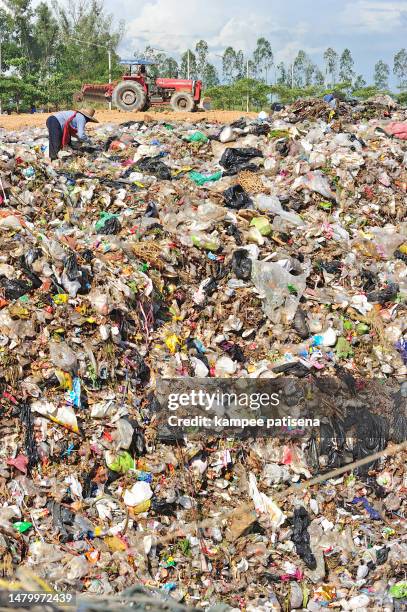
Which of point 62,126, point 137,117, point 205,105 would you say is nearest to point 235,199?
point 62,126

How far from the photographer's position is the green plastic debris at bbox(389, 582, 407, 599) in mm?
4062

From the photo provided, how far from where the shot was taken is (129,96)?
524 inches

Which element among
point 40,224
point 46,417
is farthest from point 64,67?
point 46,417

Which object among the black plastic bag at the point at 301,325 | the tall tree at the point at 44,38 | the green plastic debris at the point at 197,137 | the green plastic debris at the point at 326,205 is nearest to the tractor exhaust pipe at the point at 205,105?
the green plastic debris at the point at 197,137

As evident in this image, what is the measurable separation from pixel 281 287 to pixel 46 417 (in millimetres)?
2406

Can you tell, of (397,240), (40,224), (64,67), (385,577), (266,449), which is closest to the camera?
(385,577)

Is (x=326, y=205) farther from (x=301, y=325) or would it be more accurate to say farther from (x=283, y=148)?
(x=301, y=325)

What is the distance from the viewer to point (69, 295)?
5.01 m

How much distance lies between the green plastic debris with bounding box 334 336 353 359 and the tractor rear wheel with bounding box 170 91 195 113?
30.4 feet

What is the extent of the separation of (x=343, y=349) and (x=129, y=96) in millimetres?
9623

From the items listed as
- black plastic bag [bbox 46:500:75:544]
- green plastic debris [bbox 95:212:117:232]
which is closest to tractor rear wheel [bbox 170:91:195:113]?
green plastic debris [bbox 95:212:117:232]

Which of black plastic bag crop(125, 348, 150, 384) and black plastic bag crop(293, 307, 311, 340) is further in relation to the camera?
black plastic bag crop(293, 307, 311, 340)

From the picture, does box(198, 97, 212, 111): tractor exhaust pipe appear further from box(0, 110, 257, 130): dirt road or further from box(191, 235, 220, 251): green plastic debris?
box(191, 235, 220, 251): green plastic debris

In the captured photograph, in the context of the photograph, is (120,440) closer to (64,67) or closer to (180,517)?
(180,517)
